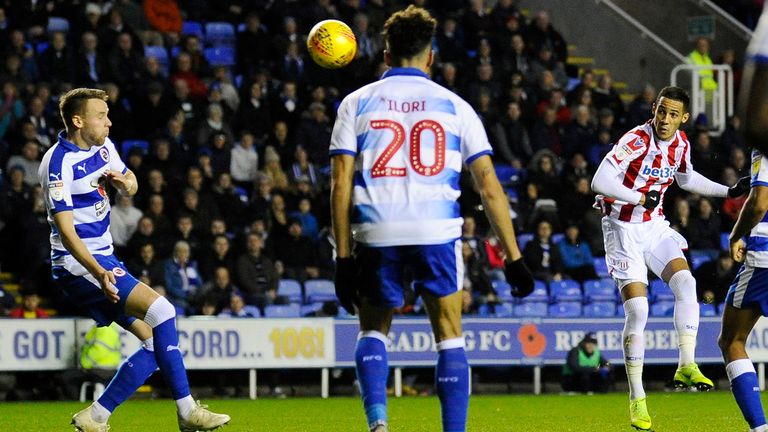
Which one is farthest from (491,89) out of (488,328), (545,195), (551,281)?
(488,328)

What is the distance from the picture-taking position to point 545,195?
20.3 m

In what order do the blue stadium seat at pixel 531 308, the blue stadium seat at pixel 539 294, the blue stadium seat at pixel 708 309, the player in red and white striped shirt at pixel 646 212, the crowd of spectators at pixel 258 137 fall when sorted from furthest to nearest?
the blue stadium seat at pixel 708 309 < the blue stadium seat at pixel 539 294 < the blue stadium seat at pixel 531 308 < the crowd of spectators at pixel 258 137 < the player in red and white striped shirt at pixel 646 212

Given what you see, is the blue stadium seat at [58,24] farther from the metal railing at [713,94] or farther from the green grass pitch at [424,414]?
the metal railing at [713,94]

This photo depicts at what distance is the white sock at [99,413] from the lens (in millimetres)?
8719

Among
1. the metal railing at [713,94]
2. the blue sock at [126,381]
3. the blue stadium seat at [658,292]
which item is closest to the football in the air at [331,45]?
the blue sock at [126,381]

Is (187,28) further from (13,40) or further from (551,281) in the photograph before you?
(551,281)

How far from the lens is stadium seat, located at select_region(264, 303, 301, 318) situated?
17391mm

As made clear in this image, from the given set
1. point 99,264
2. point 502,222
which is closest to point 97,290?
point 99,264

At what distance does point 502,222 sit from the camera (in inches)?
261

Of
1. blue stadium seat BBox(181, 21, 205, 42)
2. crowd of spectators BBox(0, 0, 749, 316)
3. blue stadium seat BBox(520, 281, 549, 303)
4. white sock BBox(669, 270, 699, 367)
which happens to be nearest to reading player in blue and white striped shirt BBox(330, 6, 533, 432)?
white sock BBox(669, 270, 699, 367)

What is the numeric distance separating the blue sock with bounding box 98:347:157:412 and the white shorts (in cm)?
382

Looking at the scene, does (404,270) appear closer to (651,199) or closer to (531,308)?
(651,199)

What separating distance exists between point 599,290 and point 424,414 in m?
6.64

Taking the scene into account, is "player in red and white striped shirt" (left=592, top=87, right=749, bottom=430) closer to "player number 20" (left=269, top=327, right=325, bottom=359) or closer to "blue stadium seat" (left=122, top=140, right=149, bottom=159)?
"player number 20" (left=269, top=327, right=325, bottom=359)
